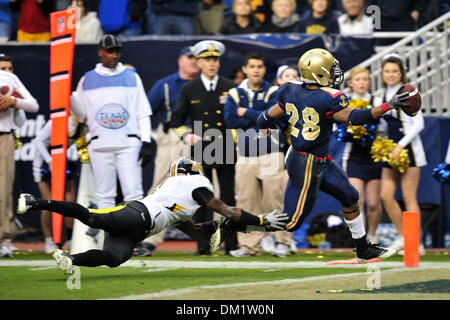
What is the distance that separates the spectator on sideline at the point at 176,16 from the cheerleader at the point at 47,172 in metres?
2.54


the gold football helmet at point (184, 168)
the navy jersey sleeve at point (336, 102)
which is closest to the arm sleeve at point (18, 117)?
the gold football helmet at point (184, 168)

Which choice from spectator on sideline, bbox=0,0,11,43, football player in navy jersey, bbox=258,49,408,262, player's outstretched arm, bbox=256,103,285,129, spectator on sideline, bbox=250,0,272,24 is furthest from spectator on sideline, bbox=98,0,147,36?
football player in navy jersey, bbox=258,49,408,262

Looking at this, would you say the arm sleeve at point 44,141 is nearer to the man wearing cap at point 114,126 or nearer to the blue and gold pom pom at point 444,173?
the man wearing cap at point 114,126

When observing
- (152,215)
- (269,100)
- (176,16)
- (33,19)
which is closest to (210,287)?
(152,215)

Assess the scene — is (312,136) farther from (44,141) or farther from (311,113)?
(44,141)

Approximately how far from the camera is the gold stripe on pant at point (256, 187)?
355 inches

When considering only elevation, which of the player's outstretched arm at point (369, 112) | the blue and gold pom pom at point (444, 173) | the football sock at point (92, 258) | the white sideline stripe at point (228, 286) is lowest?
the white sideline stripe at point (228, 286)

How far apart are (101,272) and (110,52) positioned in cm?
255

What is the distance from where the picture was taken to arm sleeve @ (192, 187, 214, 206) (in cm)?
664

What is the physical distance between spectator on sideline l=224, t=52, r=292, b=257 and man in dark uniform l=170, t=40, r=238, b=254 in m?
0.14

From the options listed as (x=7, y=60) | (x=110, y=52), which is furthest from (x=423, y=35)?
(x=7, y=60)

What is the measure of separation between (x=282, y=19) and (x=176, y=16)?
1379 millimetres

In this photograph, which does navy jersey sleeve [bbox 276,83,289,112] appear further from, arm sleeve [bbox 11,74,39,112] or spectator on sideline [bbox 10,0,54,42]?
spectator on sideline [bbox 10,0,54,42]

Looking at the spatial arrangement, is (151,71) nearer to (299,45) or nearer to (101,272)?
(299,45)
